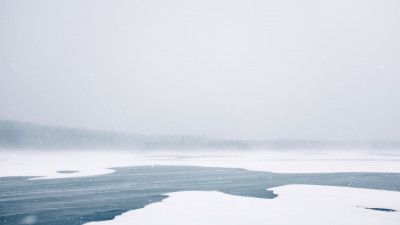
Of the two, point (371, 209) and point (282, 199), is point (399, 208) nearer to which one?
point (371, 209)

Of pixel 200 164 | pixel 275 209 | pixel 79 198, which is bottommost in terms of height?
pixel 275 209

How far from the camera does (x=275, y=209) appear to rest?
1262 cm

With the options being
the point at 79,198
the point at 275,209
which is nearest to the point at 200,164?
the point at 79,198

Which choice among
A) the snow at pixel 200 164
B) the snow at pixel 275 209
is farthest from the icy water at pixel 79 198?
the snow at pixel 200 164

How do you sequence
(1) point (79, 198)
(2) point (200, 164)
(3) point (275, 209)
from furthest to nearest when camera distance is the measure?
(2) point (200, 164)
(1) point (79, 198)
(3) point (275, 209)

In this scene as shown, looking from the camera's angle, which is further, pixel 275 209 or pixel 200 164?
pixel 200 164

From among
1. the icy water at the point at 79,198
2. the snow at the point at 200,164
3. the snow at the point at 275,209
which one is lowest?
the snow at the point at 275,209

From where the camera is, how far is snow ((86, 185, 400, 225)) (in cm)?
1077

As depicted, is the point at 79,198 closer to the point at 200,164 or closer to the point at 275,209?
the point at 275,209

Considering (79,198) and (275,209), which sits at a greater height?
(79,198)

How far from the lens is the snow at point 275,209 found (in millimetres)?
10773

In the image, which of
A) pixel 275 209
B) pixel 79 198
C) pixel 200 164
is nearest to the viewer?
pixel 275 209

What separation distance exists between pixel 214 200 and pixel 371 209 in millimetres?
5930

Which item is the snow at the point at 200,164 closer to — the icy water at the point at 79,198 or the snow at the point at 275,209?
the icy water at the point at 79,198
